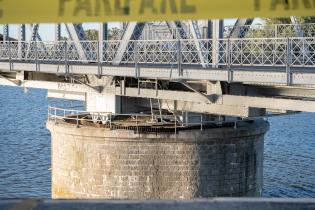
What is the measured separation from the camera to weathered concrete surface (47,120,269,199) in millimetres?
16578

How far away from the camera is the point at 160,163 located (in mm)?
16547

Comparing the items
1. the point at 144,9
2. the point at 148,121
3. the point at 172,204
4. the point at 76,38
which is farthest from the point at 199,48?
the point at 144,9

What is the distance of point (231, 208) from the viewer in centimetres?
504

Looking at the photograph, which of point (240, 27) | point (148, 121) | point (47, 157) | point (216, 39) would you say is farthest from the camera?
point (47, 157)

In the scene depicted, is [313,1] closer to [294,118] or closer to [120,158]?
[120,158]

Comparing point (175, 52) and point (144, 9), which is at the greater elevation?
point (175, 52)

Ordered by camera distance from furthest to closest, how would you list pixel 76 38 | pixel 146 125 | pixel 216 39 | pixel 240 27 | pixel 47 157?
pixel 47 157
pixel 146 125
pixel 76 38
pixel 240 27
pixel 216 39

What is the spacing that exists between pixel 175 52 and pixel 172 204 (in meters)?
9.32

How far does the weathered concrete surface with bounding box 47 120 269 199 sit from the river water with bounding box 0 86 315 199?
16.5 feet

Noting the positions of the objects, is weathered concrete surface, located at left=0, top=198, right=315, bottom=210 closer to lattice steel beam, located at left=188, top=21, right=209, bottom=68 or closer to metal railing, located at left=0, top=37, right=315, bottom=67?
metal railing, located at left=0, top=37, right=315, bottom=67

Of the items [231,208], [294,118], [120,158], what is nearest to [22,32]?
[120,158]

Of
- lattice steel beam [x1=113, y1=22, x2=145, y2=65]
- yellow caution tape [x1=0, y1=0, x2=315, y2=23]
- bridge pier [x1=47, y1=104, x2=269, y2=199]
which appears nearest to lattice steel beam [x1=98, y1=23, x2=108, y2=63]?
lattice steel beam [x1=113, y1=22, x2=145, y2=65]

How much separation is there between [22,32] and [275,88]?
11215mm

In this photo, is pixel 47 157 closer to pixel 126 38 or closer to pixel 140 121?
pixel 140 121
